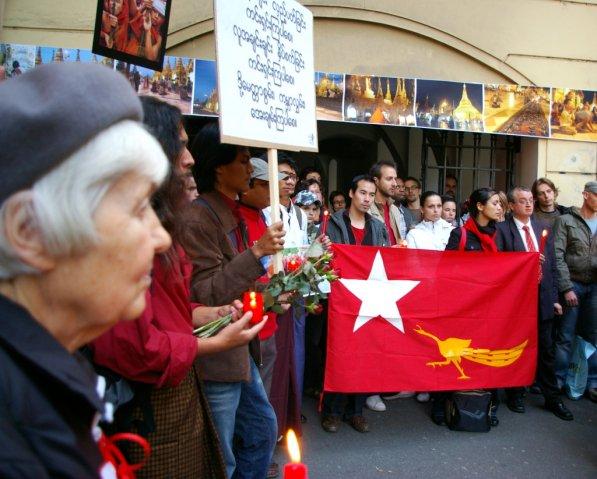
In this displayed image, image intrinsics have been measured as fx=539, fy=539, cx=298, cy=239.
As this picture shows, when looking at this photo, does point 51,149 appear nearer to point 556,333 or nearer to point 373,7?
point 556,333

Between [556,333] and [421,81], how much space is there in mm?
3460

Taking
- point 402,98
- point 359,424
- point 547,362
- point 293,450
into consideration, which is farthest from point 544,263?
point 293,450

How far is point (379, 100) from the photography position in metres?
6.72

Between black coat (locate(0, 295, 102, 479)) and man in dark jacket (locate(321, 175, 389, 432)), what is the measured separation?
152 inches

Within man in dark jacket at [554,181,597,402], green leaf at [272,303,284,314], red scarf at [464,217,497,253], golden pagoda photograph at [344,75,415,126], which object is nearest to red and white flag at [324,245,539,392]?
red scarf at [464,217,497,253]

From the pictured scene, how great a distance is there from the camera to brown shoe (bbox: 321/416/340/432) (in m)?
4.37

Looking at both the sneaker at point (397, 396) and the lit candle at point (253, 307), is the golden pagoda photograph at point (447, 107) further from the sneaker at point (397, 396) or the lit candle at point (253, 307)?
the lit candle at point (253, 307)

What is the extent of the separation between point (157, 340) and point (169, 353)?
53mm

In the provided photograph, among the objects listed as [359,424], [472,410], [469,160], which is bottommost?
[359,424]

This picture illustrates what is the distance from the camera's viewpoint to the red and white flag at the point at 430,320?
4.25m

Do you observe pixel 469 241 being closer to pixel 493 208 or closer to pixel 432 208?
pixel 493 208

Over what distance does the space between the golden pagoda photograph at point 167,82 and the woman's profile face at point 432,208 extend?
9.43ft

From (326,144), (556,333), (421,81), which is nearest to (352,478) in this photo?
(556,333)

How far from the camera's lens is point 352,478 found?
3.62 m
